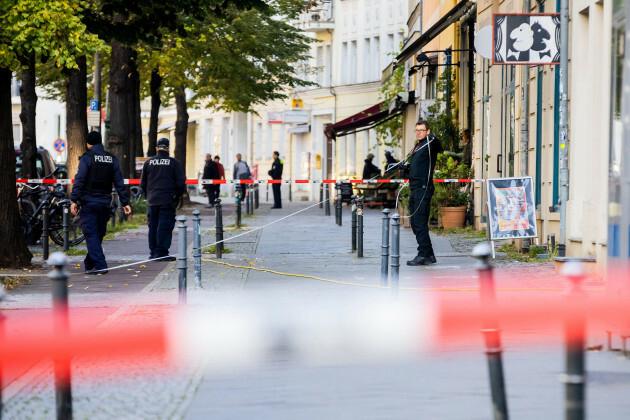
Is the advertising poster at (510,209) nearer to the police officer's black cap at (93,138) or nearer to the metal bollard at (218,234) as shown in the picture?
the metal bollard at (218,234)

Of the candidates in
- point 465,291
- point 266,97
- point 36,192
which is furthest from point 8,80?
point 266,97

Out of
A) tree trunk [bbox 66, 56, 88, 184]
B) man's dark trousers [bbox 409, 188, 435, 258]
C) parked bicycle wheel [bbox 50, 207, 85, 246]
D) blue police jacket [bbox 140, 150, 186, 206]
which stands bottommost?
parked bicycle wheel [bbox 50, 207, 85, 246]

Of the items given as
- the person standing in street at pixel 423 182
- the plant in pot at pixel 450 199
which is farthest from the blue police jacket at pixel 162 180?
the plant in pot at pixel 450 199

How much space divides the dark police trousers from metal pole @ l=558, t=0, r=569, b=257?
5591mm

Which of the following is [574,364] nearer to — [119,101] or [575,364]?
[575,364]

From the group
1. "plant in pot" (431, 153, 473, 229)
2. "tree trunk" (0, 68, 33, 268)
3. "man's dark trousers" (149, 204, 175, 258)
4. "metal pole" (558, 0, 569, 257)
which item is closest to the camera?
"metal pole" (558, 0, 569, 257)

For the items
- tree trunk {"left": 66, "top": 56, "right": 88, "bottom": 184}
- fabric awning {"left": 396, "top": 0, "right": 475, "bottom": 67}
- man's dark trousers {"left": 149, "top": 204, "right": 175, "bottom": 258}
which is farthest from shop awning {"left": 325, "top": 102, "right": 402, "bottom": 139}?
man's dark trousers {"left": 149, "top": 204, "right": 175, "bottom": 258}

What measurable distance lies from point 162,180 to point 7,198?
102 inches

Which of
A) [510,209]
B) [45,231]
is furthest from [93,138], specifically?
[510,209]

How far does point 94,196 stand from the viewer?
15586 mm

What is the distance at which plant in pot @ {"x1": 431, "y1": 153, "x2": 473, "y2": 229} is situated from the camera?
23578 millimetres

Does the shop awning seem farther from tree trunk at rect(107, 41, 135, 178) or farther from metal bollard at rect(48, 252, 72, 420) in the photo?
metal bollard at rect(48, 252, 72, 420)

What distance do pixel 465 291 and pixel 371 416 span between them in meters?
6.21

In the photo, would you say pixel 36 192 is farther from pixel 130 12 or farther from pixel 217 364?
pixel 217 364
